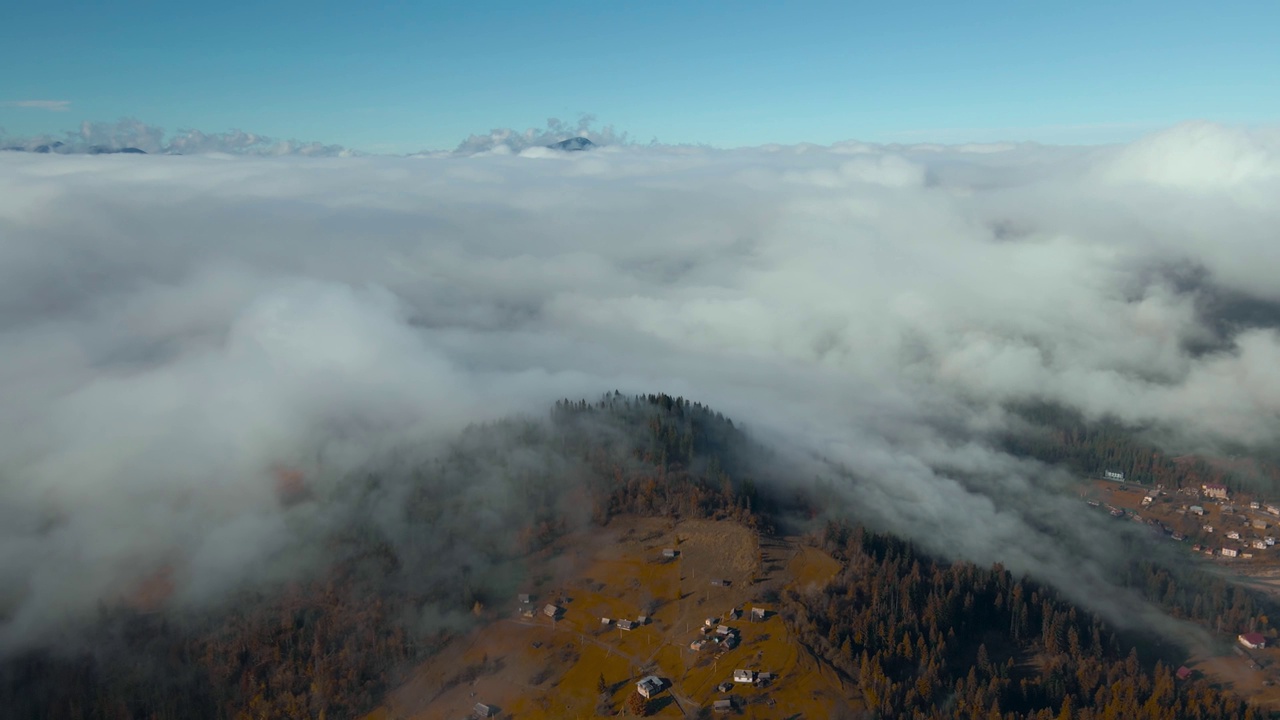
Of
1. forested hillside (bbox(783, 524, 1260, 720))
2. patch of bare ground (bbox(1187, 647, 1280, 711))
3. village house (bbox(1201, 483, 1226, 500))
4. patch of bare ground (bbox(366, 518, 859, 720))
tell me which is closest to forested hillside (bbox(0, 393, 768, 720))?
patch of bare ground (bbox(366, 518, 859, 720))

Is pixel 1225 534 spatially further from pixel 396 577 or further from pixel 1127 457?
pixel 396 577

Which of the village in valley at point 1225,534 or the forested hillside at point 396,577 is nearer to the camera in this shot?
the forested hillside at point 396,577

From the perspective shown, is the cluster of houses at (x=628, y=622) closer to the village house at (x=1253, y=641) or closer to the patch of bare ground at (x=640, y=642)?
the patch of bare ground at (x=640, y=642)

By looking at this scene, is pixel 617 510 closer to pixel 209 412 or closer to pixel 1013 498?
pixel 1013 498

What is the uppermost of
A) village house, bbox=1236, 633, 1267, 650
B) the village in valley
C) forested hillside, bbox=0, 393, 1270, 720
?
forested hillside, bbox=0, 393, 1270, 720

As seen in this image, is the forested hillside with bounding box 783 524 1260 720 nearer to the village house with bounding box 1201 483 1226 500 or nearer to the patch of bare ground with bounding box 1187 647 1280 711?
the patch of bare ground with bounding box 1187 647 1280 711

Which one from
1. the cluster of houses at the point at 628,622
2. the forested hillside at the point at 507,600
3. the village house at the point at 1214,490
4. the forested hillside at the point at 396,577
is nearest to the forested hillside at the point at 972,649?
the forested hillside at the point at 507,600
